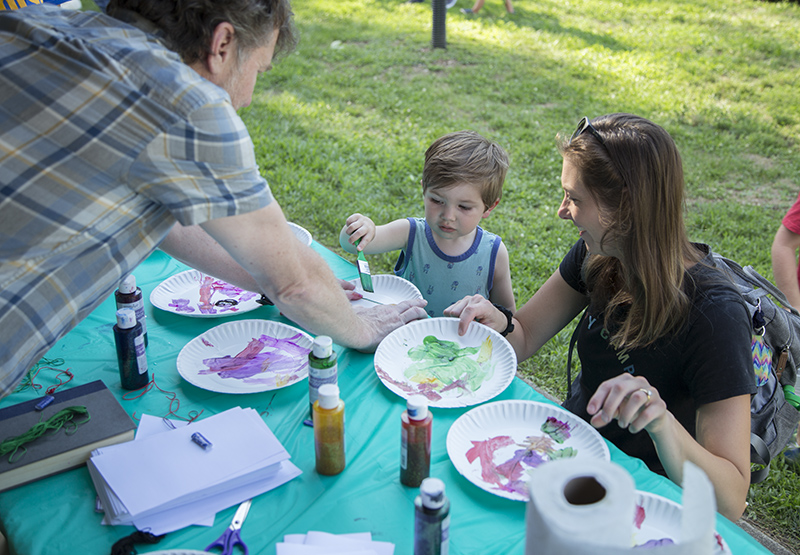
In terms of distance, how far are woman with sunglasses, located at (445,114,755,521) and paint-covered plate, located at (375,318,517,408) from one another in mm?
79

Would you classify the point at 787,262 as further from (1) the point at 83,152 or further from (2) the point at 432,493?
(1) the point at 83,152

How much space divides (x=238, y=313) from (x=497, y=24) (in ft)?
32.0

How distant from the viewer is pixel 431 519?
113 centimetres

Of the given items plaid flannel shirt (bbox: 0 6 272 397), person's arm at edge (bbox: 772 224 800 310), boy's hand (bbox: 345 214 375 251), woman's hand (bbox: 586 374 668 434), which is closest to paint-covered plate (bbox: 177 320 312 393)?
plaid flannel shirt (bbox: 0 6 272 397)

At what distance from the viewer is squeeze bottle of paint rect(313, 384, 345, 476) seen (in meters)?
1.36

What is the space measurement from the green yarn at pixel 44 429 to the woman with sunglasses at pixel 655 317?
1.16 meters

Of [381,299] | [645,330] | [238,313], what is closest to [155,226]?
Result: [238,313]

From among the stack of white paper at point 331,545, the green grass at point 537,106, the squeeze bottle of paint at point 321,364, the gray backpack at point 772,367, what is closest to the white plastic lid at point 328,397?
the squeeze bottle of paint at point 321,364

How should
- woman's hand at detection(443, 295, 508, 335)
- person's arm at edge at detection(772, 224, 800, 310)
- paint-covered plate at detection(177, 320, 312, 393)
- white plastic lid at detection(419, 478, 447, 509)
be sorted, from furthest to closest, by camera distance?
person's arm at edge at detection(772, 224, 800, 310) → woman's hand at detection(443, 295, 508, 335) → paint-covered plate at detection(177, 320, 312, 393) → white plastic lid at detection(419, 478, 447, 509)

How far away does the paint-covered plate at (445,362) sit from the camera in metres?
1.75

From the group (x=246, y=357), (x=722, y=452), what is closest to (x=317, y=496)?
(x=246, y=357)

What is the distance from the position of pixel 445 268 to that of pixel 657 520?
1.60 metres

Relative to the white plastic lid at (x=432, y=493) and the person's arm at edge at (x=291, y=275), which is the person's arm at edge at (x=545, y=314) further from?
the white plastic lid at (x=432, y=493)

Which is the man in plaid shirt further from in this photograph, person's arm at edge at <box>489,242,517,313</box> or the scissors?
person's arm at edge at <box>489,242,517,313</box>
